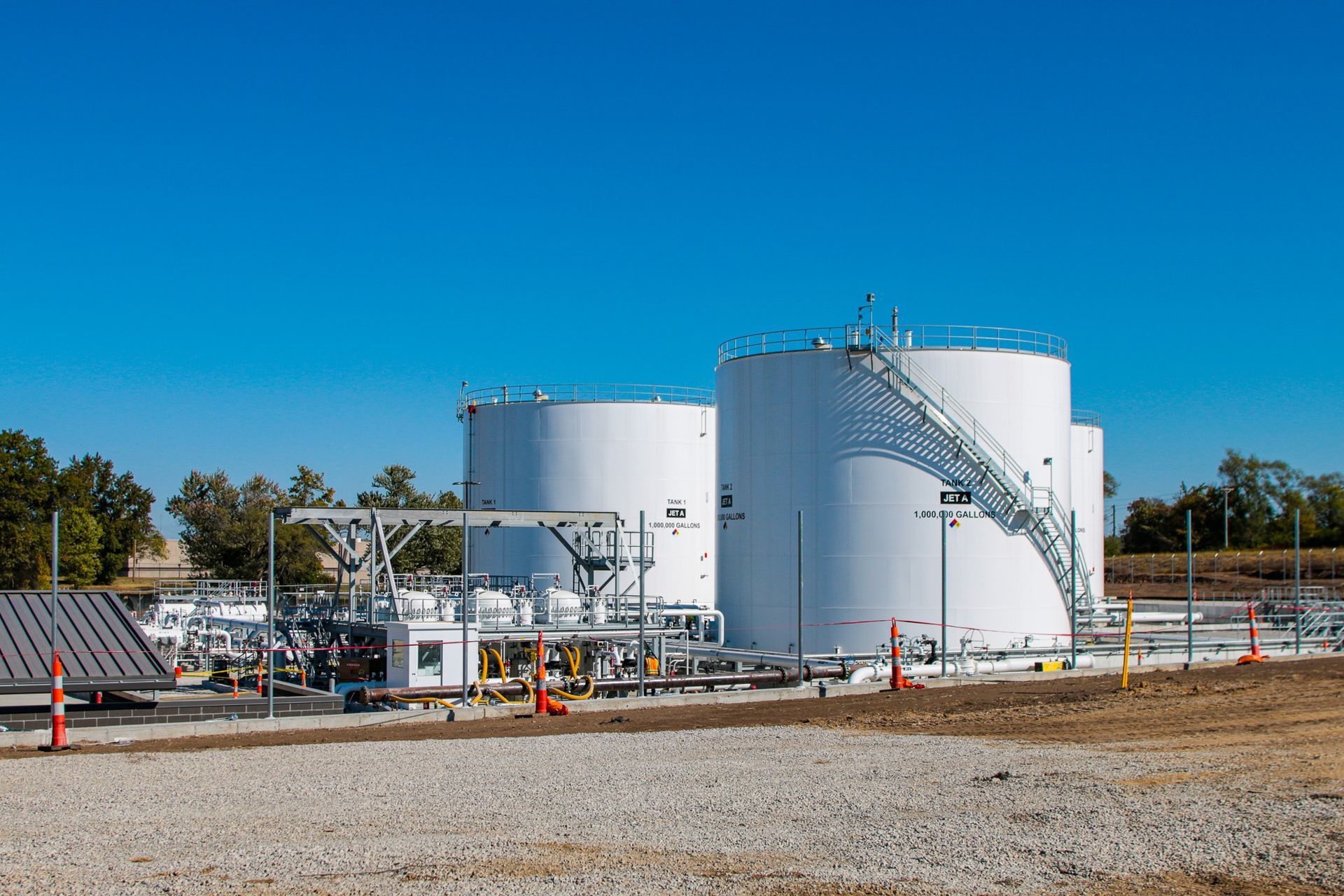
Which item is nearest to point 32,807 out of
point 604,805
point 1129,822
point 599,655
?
point 604,805

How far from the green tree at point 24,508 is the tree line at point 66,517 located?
33 millimetres

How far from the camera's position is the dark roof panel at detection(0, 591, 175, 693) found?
14.3 metres

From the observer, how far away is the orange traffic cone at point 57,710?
13617 millimetres

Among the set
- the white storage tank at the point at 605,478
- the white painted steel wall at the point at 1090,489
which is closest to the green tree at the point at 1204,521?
the white painted steel wall at the point at 1090,489

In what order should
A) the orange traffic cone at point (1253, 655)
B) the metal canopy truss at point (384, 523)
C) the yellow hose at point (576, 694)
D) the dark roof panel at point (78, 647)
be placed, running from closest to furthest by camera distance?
1. the dark roof panel at point (78, 647)
2. the yellow hose at point (576, 694)
3. the metal canopy truss at point (384, 523)
4. the orange traffic cone at point (1253, 655)

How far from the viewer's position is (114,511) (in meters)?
69.8

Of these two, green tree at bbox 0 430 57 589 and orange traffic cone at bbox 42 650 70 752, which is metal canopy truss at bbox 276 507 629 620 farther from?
green tree at bbox 0 430 57 589

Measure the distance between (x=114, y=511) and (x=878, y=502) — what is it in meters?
55.3

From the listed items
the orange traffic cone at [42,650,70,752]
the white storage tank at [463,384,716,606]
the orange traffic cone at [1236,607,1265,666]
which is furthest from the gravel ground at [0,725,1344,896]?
the white storage tank at [463,384,716,606]

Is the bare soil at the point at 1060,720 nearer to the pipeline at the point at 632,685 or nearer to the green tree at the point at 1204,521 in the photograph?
the pipeline at the point at 632,685

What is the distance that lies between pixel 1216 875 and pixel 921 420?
67.8ft

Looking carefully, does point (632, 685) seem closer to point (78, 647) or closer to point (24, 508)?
point (78, 647)

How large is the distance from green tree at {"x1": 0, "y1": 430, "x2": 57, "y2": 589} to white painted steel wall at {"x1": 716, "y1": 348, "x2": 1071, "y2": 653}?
39251 millimetres

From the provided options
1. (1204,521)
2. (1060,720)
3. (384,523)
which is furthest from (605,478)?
(1204,521)
